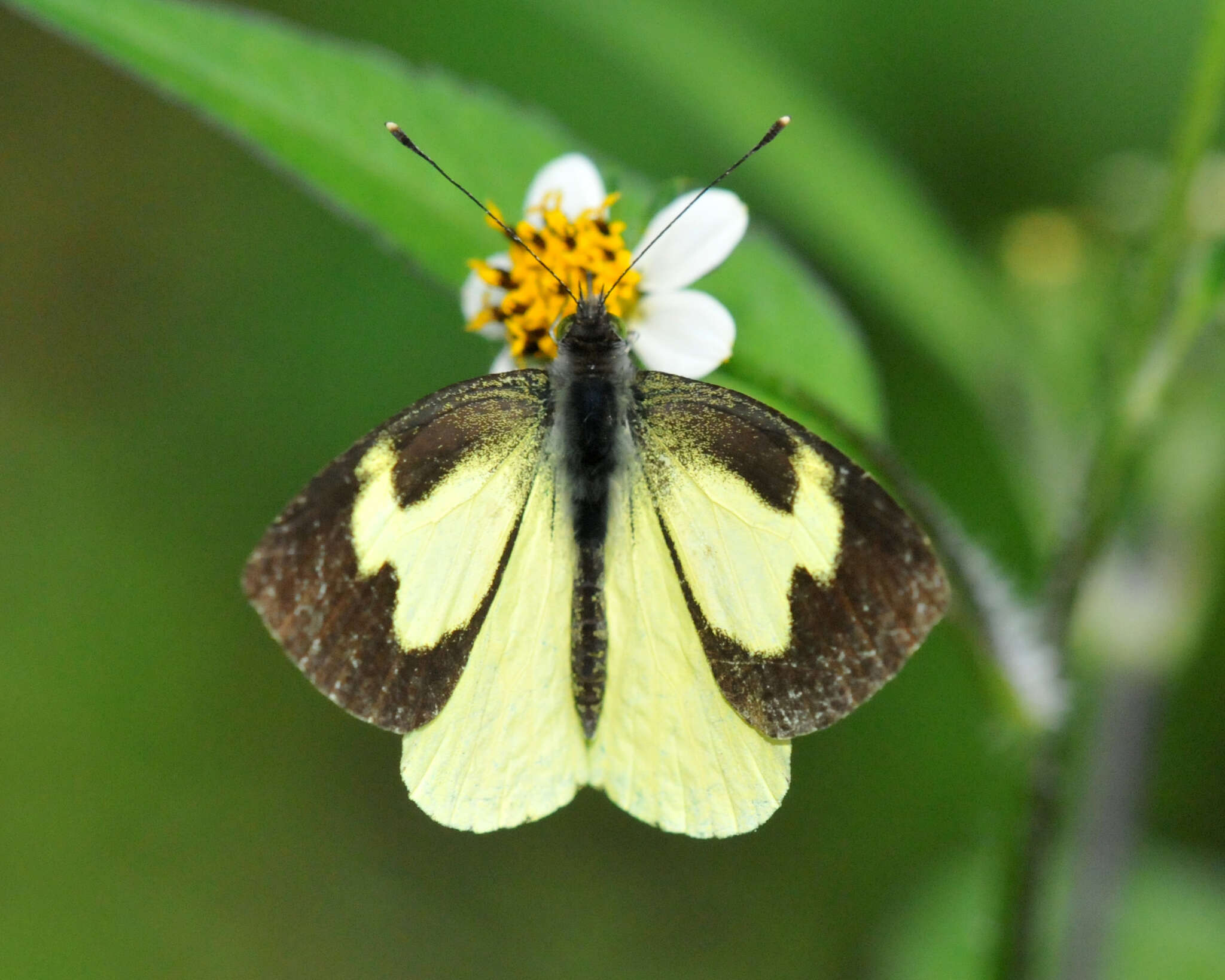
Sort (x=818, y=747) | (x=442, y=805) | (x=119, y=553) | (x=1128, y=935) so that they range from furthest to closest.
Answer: (x=119, y=553) < (x=818, y=747) < (x=1128, y=935) < (x=442, y=805)

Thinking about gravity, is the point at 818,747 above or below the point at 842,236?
below

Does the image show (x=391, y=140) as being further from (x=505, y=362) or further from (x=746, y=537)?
(x=746, y=537)

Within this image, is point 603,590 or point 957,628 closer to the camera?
point 603,590

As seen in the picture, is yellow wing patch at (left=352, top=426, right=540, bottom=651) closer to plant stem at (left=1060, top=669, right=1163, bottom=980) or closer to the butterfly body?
the butterfly body

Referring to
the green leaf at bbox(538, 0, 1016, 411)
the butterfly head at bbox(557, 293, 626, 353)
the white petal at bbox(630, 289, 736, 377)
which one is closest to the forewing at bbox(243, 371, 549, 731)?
the butterfly head at bbox(557, 293, 626, 353)

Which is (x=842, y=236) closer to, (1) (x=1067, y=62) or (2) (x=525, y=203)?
(2) (x=525, y=203)

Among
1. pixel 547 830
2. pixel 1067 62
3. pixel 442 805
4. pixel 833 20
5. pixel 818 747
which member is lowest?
pixel 442 805

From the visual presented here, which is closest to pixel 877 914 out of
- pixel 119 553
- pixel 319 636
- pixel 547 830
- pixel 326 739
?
pixel 547 830

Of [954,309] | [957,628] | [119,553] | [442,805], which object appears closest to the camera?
[442,805]
